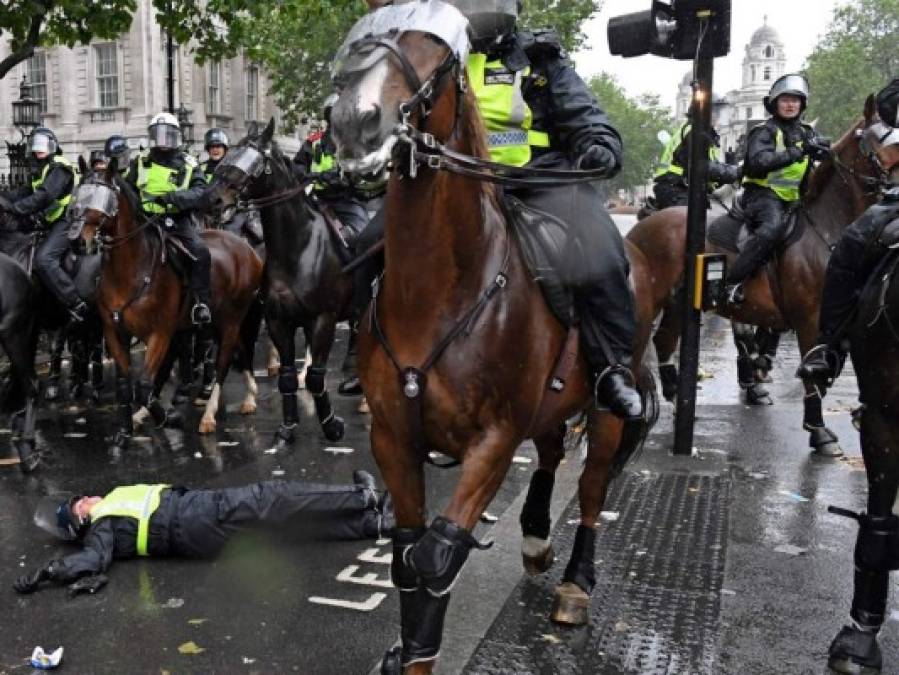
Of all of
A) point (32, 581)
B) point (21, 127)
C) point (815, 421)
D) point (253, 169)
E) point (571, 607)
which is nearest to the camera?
point (571, 607)

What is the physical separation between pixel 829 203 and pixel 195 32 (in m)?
9.79

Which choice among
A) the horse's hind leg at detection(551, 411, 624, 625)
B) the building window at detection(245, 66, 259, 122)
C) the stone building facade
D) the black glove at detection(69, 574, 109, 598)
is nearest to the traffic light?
the horse's hind leg at detection(551, 411, 624, 625)

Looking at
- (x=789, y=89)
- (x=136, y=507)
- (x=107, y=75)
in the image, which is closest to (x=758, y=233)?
(x=789, y=89)

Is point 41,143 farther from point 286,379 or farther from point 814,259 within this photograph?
point 814,259

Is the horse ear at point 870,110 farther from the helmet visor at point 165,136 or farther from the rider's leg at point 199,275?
the helmet visor at point 165,136

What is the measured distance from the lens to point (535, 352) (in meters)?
3.78

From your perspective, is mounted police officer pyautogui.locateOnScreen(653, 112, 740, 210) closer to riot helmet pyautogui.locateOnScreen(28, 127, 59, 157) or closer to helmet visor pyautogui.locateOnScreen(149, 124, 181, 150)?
helmet visor pyautogui.locateOnScreen(149, 124, 181, 150)

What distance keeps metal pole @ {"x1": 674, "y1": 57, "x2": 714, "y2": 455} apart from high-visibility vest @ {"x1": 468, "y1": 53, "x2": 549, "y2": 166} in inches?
145

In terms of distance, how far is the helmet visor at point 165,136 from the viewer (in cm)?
941

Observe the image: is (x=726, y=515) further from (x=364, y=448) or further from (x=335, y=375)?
(x=335, y=375)

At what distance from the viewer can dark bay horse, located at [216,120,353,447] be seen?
8.68 m

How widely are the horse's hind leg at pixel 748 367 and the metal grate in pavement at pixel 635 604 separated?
3.96 metres

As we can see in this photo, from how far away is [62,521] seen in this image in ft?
18.9

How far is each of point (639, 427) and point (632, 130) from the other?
102m
